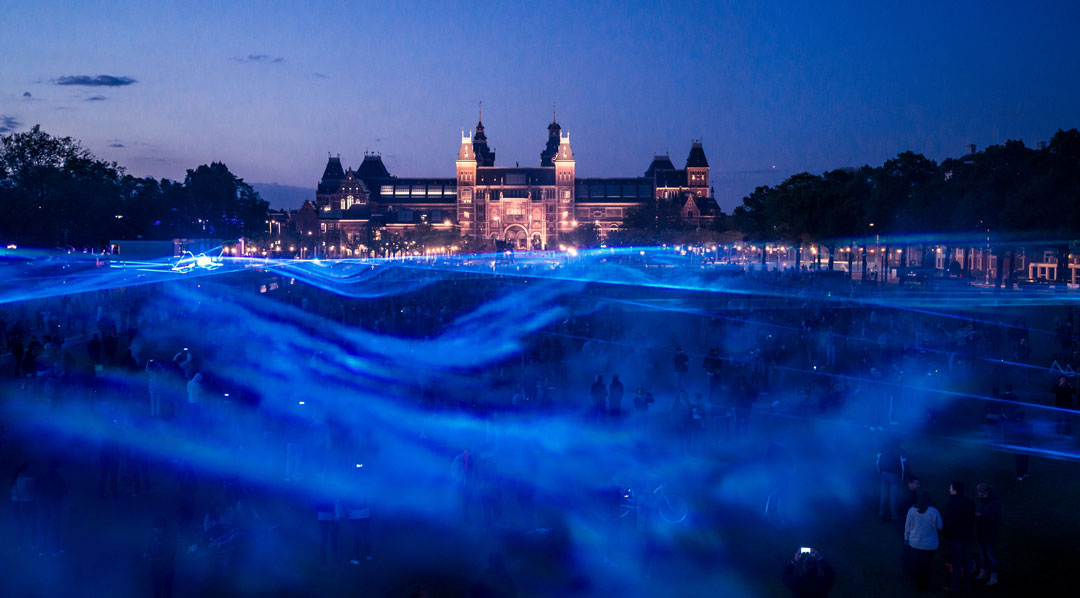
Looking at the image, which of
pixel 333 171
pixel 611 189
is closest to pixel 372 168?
pixel 333 171

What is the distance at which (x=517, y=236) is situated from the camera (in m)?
143

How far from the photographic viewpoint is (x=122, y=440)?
11539 mm

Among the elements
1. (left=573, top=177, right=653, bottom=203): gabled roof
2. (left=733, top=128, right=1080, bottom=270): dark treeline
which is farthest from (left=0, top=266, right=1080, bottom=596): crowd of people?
(left=573, top=177, right=653, bottom=203): gabled roof

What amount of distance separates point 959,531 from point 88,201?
54097mm

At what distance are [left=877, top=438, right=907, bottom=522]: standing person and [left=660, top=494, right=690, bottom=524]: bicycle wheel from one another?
248 cm

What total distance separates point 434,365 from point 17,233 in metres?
37.5

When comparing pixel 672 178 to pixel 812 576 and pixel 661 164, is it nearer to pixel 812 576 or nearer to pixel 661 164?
pixel 661 164

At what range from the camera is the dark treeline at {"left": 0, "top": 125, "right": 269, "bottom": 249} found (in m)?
47.0

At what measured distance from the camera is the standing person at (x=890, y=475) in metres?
9.76

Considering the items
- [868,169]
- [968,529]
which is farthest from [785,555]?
[868,169]

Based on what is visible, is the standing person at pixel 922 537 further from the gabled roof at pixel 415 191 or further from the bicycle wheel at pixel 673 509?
the gabled roof at pixel 415 191

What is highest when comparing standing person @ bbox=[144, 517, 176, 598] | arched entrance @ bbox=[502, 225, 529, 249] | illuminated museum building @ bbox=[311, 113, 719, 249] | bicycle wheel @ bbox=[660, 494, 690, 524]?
illuminated museum building @ bbox=[311, 113, 719, 249]

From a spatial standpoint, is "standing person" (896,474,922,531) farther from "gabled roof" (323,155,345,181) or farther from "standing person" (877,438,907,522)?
"gabled roof" (323,155,345,181)

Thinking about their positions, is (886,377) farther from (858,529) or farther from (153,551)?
(153,551)
